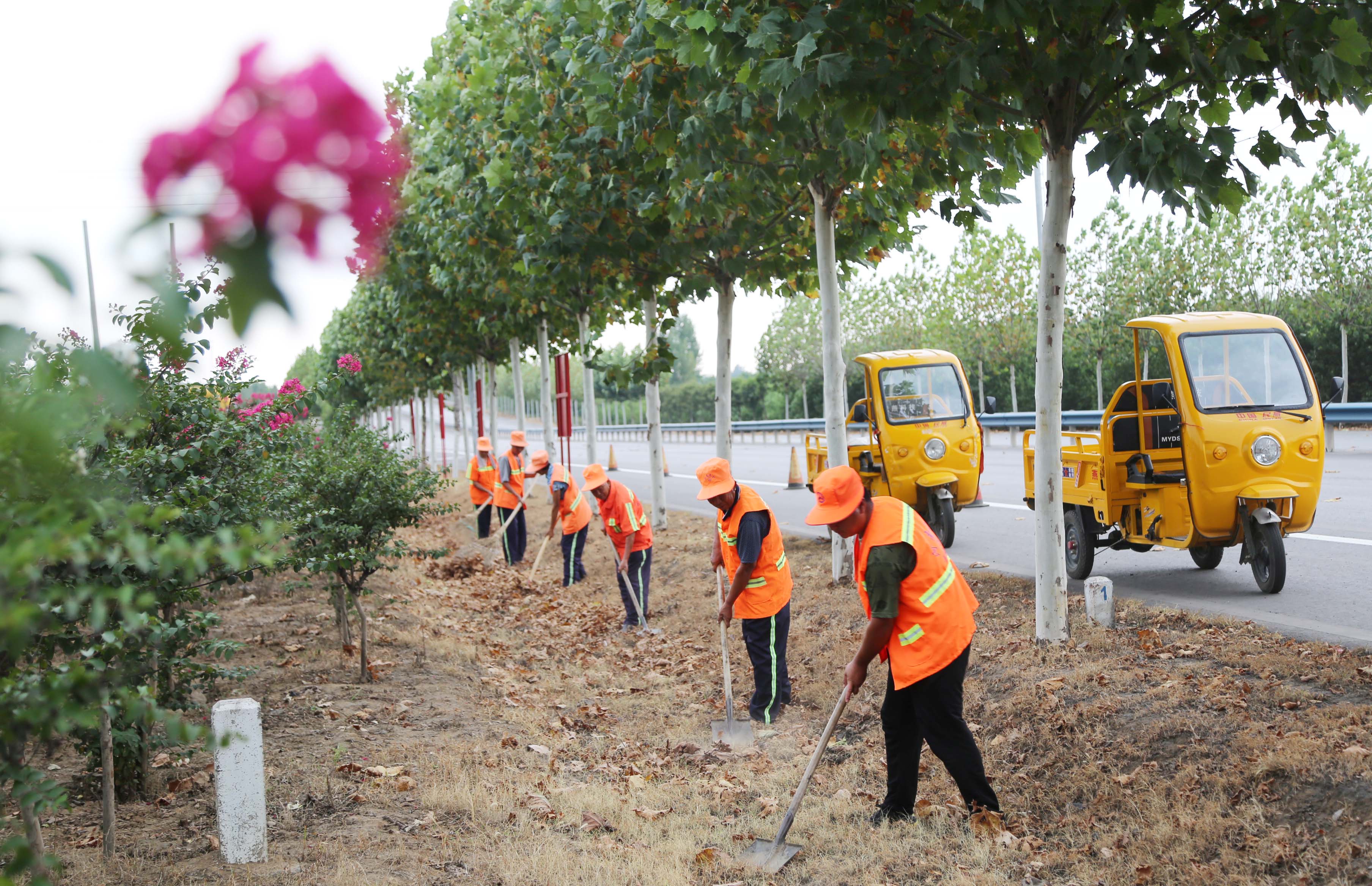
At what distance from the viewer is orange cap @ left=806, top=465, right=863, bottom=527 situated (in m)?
5.02

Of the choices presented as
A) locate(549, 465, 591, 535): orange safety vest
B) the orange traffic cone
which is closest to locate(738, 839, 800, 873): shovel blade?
locate(549, 465, 591, 535): orange safety vest

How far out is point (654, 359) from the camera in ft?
40.2

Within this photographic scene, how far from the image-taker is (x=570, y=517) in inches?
495

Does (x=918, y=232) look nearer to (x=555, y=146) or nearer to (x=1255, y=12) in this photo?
(x=555, y=146)

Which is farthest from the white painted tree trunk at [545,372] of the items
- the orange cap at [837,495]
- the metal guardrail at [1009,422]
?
the orange cap at [837,495]

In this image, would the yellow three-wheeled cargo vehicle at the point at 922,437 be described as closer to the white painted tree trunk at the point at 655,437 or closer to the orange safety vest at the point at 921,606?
the white painted tree trunk at the point at 655,437

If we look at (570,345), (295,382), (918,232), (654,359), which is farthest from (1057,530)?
(570,345)

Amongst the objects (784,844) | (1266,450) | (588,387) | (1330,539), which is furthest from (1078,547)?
(588,387)

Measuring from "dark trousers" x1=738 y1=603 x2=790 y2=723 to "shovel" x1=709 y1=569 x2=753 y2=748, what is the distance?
0.15 metres

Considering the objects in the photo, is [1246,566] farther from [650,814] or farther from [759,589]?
[650,814]

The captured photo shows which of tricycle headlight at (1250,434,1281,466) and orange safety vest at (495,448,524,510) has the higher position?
tricycle headlight at (1250,434,1281,466)

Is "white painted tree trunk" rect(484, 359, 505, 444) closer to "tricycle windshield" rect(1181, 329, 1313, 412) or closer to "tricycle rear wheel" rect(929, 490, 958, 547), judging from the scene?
"tricycle rear wheel" rect(929, 490, 958, 547)

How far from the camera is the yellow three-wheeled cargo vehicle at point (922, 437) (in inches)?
468

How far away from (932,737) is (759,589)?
2350 millimetres
